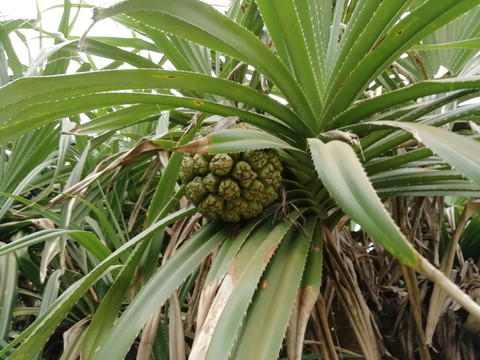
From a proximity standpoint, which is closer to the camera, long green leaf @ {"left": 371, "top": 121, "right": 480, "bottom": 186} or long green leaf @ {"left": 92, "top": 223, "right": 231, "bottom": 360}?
long green leaf @ {"left": 371, "top": 121, "right": 480, "bottom": 186}

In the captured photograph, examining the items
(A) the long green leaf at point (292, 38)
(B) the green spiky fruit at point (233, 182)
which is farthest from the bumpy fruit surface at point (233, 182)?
(A) the long green leaf at point (292, 38)

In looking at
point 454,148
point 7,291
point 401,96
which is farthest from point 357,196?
point 7,291

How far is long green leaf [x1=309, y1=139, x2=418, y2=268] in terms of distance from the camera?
0.42 m

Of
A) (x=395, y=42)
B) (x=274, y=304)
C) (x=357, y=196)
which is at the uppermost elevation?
(x=395, y=42)

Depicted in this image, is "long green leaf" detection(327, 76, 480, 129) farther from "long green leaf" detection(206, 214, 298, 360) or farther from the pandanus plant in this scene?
"long green leaf" detection(206, 214, 298, 360)

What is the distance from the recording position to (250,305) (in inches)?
23.9

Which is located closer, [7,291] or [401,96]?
[401,96]

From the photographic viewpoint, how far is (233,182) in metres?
0.66

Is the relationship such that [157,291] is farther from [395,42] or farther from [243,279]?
[395,42]

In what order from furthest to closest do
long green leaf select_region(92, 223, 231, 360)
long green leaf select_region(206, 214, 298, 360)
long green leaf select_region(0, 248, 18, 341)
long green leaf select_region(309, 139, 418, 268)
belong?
long green leaf select_region(0, 248, 18, 341), long green leaf select_region(92, 223, 231, 360), long green leaf select_region(206, 214, 298, 360), long green leaf select_region(309, 139, 418, 268)

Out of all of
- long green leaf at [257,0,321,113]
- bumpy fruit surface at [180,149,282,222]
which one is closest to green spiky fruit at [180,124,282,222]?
bumpy fruit surface at [180,149,282,222]

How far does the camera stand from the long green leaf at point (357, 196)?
42cm

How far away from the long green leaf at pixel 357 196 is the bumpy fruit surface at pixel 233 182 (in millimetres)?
97

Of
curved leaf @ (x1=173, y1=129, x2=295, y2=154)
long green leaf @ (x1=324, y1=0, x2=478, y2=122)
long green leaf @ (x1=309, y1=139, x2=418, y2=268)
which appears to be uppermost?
long green leaf @ (x1=324, y1=0, x2=478, y2=122)
